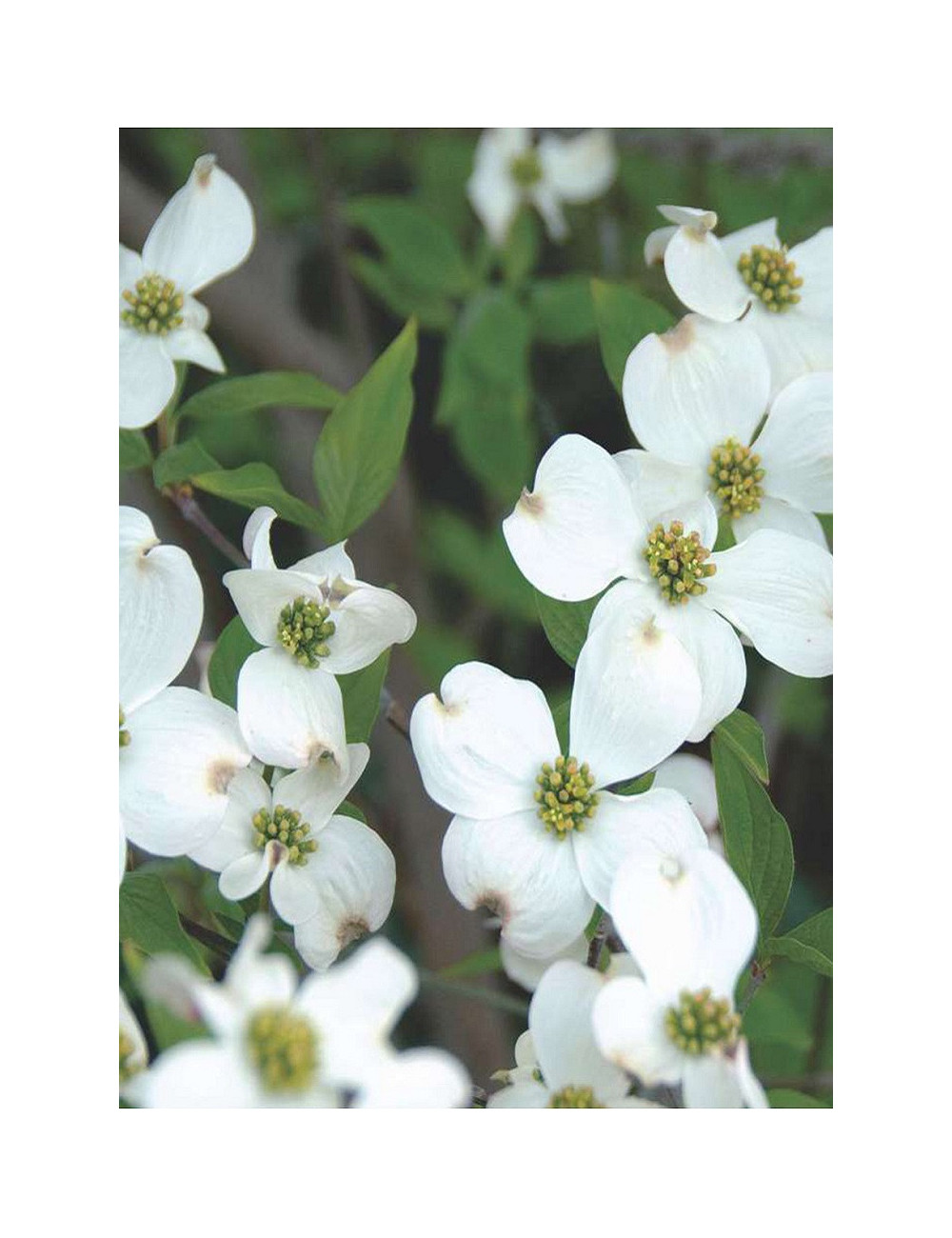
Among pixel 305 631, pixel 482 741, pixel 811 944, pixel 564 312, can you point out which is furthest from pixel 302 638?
pixel 564 312

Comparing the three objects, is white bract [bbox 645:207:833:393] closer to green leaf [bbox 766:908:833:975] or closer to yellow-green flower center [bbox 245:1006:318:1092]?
green leaf [bbox 766:908:833:975]

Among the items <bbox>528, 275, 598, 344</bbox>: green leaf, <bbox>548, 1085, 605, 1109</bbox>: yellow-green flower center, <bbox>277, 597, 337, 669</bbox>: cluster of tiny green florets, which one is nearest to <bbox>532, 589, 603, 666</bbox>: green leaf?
<bbox>277, 597, 337, 669</bbox>: cluster of tiny green florets

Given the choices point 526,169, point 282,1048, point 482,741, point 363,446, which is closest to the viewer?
point 282,1048

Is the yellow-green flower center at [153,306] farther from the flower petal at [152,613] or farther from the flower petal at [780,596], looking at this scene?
the flower petal at [780,596]

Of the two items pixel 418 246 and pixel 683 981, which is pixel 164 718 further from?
pixel 418 246

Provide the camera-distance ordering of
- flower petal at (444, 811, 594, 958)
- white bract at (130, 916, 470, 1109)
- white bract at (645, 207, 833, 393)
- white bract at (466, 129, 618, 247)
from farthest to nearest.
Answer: white bract at (466, 129, 618, 247) < white bract at (645, 207, 833, 393) < flower petal at (444, 811, 594, 958) < white bract at (130, 916, 470, 1109)

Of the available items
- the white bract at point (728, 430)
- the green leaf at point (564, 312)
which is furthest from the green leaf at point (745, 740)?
the green leaf at point (564, 312)
